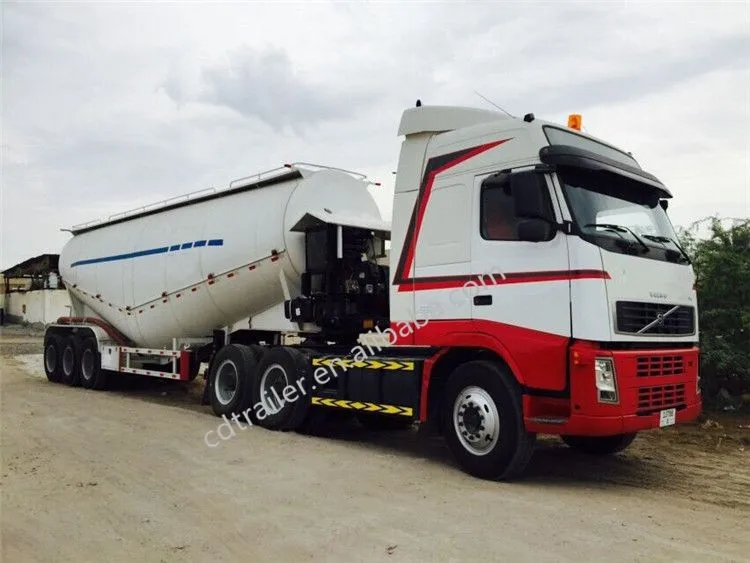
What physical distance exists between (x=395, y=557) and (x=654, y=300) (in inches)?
139

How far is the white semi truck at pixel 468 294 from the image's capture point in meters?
5.85

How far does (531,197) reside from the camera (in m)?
5.91

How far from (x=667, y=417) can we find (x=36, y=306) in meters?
41.2

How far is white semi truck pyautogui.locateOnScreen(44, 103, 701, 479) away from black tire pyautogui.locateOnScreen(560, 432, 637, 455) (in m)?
0.02

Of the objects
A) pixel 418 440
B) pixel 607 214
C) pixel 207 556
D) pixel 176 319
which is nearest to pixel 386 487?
pixel 207 556

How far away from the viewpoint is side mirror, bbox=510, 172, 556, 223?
5.89 m

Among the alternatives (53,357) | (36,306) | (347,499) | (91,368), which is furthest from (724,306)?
(36,306)

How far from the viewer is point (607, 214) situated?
244 inches

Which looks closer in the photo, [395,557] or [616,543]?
[395,557]

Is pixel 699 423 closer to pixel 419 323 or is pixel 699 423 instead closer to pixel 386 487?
pixel 419 323

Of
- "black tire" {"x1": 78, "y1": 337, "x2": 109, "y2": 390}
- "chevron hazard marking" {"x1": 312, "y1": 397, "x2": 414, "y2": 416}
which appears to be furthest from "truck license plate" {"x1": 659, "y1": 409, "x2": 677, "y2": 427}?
"black tire" {"x1": 78, "y1": 337, "x2": 109, "y2": 390}

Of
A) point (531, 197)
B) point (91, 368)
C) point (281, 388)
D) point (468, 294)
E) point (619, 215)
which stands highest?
point (531, 197)

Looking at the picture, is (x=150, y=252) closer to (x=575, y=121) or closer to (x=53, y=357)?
(x=53, y=357)

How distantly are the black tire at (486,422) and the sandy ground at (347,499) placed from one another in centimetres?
20
